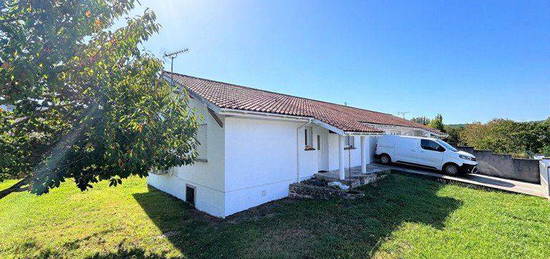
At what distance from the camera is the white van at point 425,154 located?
14.3m

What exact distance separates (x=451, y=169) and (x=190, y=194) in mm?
15137

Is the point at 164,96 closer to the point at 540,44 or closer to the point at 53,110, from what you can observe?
the point at 53,110

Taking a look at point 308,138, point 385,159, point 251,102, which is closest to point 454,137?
point 385,159

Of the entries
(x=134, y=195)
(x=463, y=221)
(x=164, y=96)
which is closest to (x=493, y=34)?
(x=463, y=221)

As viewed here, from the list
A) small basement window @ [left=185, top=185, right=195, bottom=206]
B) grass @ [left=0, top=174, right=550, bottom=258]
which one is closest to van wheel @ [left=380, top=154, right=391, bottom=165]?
grass @ [left=0, top=174, right=550, bottom=258]

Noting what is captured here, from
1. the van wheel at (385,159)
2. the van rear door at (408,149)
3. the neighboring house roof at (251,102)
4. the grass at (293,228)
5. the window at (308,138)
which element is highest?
the neighboring house roof at (251,102)

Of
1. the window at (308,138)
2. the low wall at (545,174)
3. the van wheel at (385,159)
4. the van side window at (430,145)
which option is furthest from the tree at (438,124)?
the window at (308,138)

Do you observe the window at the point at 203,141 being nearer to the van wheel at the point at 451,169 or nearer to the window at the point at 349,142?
the window at the point at 349,142

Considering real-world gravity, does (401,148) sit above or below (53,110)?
below

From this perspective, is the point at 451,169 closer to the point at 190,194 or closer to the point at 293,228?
the point at 293,228

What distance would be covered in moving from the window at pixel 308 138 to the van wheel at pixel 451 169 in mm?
9551

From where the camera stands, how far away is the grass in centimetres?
563

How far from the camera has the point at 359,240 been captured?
19.5ft

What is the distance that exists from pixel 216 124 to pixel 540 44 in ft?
59.5
